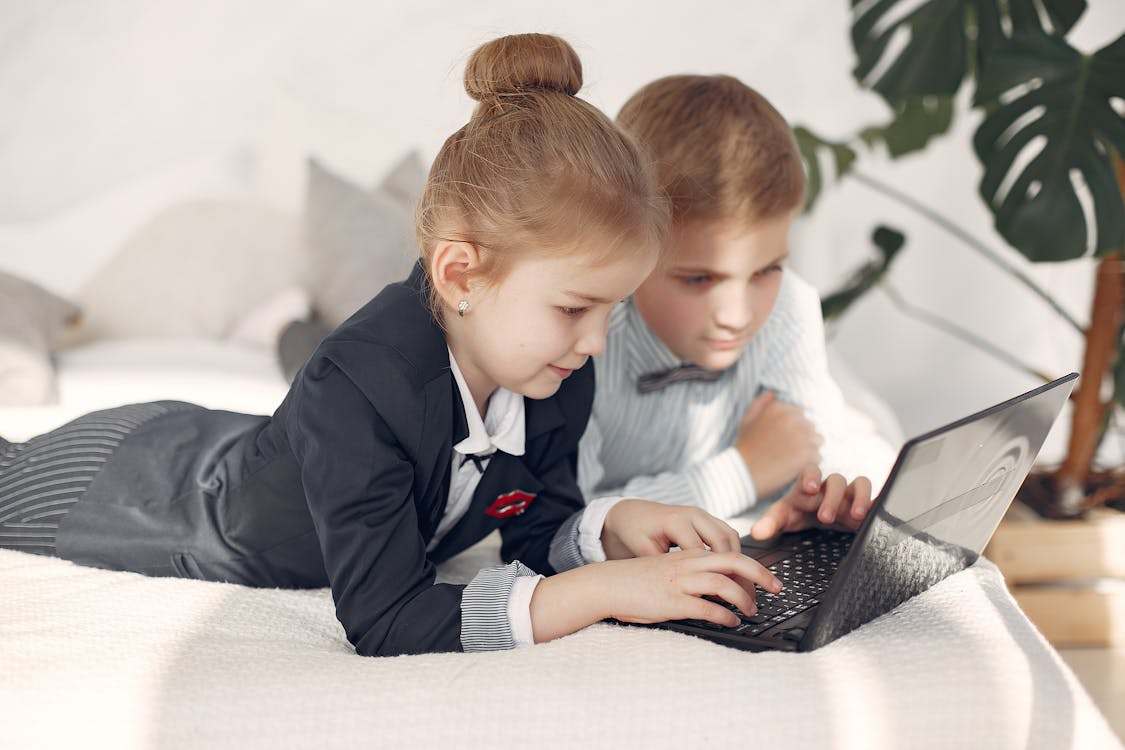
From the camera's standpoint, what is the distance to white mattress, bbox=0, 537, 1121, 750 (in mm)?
769

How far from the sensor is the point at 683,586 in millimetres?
902

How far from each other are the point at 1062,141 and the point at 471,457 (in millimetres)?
1121

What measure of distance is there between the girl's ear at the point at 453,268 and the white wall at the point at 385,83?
1.76m

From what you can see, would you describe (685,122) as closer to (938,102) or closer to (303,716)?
(303,716)

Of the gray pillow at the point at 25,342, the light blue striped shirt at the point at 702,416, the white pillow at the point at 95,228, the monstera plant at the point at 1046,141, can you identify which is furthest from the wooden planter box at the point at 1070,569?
the white pillow at the point at 95,228

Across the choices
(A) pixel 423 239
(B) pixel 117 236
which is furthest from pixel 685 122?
(B) pixel 117 236

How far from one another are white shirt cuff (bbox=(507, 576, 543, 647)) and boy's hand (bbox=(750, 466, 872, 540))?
0.31 m

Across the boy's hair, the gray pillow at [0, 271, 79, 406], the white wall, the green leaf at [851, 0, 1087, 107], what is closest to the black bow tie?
the boy's hair

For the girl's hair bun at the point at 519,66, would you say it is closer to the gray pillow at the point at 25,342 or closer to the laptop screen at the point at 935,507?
the laptop screen at the point at 935,507

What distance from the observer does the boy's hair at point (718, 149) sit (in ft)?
4.10

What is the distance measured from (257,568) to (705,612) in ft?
1.80

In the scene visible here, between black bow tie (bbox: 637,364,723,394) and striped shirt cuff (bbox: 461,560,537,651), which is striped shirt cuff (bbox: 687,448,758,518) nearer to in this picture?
black bow tie (bbox: 637,364,723,394)

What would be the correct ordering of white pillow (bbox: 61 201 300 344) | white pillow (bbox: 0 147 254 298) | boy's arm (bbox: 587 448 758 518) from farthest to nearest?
white pillow (bbox: 0 147 254 298), white pillow (bbox: 61 201 300 344), boy's arm (bbox: 587 448 758 518)

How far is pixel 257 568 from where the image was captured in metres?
1.19
